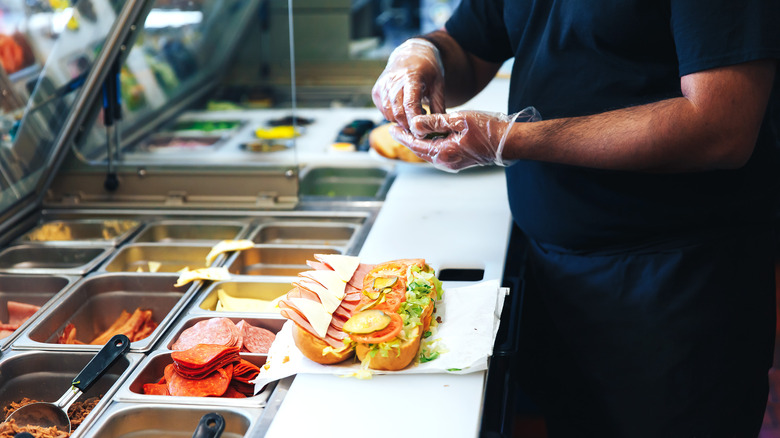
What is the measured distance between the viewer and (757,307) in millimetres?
1714

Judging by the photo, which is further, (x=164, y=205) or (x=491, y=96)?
(x=491, y=96)

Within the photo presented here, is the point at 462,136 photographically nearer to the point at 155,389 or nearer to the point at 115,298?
the point at 155,389

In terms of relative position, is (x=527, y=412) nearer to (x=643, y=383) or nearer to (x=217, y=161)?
(x=643, y=383)

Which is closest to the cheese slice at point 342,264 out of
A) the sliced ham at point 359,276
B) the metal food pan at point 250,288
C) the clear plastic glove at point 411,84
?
the sliced ham at point 359,276

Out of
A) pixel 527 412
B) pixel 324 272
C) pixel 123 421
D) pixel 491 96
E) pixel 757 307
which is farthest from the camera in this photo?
pixel 491 96

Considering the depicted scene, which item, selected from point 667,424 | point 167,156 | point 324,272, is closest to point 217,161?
point 167,156

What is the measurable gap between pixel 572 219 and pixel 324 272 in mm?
609

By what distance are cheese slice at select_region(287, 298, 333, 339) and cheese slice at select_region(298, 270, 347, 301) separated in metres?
0.08

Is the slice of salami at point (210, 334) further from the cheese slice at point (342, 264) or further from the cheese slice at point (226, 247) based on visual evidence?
the cheese slice at point (226, 247)

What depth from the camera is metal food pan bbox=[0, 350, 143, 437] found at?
5.12ft

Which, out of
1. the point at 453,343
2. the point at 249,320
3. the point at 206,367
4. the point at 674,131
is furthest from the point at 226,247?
the point at 674,131

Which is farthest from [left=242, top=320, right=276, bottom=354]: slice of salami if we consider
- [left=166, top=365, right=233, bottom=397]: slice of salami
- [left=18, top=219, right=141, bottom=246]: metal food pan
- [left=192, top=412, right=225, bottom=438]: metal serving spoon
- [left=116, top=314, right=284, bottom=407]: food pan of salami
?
[left=18, top=219, right=141, bottom=246]: metal food pan

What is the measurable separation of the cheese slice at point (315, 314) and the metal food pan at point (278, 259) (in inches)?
25.5

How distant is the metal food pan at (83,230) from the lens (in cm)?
221
